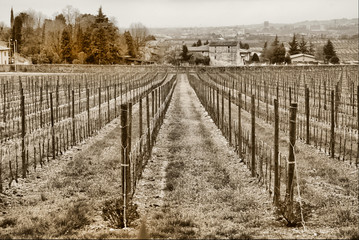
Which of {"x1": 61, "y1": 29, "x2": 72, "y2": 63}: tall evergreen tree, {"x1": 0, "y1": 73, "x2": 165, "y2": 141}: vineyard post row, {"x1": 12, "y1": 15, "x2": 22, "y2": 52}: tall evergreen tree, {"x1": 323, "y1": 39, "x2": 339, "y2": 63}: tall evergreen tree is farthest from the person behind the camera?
{"x1": 323, "y1": 39, "x2": 339, "y2": 63}: tall evergreen tree

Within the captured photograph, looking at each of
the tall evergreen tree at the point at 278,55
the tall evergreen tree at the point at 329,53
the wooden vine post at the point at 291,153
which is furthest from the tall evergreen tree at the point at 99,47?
the wooden vine post at the point at 291,153

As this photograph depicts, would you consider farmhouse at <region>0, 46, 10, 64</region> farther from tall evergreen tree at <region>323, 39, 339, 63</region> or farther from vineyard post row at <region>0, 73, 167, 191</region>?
vineyard post row at <region>0, 73, 167, 191</region>

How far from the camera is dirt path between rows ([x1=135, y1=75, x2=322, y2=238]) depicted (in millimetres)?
A: 7238

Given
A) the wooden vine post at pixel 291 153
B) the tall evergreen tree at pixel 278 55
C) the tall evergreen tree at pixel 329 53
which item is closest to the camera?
the wooden vine post at pixel 291 153

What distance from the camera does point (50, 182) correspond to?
34.0ft

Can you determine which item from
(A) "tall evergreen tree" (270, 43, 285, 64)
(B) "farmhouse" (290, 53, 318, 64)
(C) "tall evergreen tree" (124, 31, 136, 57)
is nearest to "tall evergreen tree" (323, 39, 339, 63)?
(B) "farmhouse" (290, 53, 318, 64)

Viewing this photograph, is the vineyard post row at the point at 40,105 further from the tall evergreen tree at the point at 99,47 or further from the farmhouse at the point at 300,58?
the farmhouse at the point at 300,58

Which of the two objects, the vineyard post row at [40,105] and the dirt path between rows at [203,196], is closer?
the dirt path between rows at [203,196]

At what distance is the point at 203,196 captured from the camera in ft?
30.9

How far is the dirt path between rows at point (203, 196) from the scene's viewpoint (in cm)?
724

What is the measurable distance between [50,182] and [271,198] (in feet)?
15.7

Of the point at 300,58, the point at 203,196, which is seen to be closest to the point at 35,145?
the point at 203,196

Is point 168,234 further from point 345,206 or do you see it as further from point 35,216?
point 345,206

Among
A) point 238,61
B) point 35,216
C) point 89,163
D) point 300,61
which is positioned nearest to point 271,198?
point 35,216
